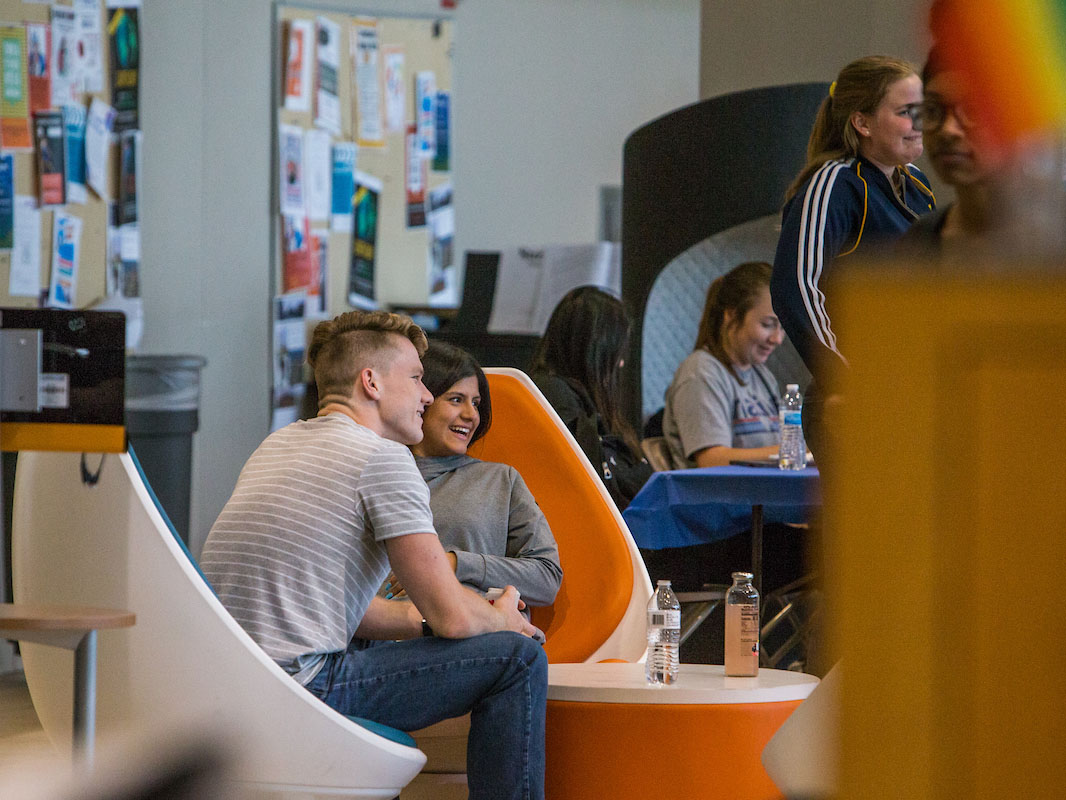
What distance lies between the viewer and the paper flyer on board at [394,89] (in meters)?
7.24

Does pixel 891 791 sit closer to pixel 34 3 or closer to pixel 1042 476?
pixel 1042 476

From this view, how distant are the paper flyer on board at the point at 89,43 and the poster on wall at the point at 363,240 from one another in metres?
1.64

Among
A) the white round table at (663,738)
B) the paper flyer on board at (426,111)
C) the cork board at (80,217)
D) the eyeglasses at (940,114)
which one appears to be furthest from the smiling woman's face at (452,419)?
the paper flyer on board at (426,111)

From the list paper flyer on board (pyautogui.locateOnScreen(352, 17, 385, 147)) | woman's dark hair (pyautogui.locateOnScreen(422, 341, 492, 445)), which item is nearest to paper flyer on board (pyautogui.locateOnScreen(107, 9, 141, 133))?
paper flyer on board (pyautogui.locateOnScreen(352, 17, 385, 147))

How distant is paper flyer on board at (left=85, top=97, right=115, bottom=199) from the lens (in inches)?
232

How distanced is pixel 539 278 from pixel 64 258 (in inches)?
91.6

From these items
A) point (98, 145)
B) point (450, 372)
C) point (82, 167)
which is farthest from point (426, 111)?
point (450, 372)

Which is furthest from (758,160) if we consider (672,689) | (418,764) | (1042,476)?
(1042,476)

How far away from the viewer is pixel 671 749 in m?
2.04

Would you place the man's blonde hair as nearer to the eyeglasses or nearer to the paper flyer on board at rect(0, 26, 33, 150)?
the eyeglasses

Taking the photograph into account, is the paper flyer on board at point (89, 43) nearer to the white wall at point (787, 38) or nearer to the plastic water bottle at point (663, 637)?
the white wall at point (787, 38)

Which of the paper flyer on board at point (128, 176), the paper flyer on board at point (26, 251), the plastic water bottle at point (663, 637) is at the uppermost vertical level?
the paper flyer on board at point (128, 176)

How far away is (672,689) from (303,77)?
220 inches

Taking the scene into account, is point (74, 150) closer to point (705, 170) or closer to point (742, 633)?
point (705, 170)
